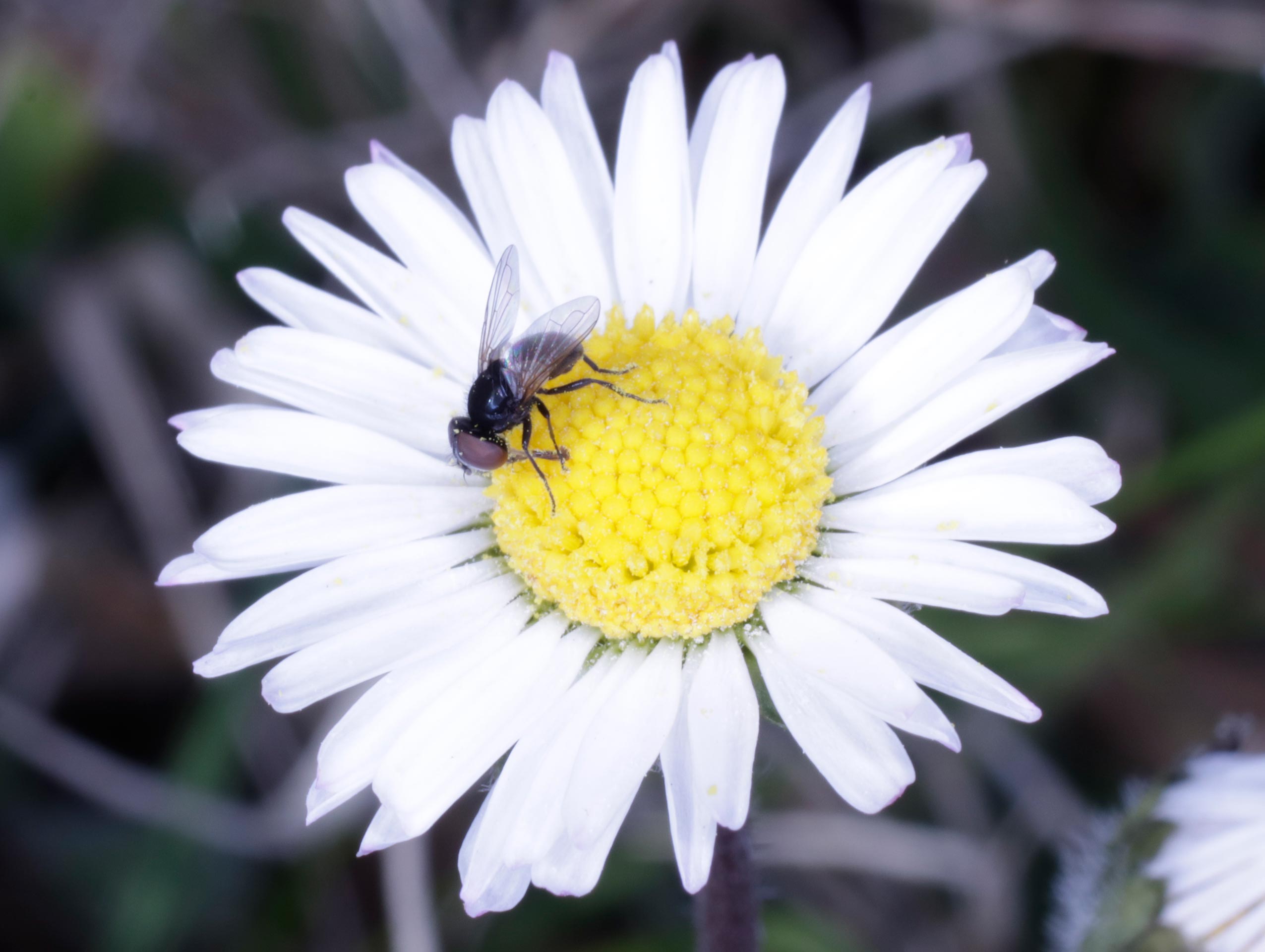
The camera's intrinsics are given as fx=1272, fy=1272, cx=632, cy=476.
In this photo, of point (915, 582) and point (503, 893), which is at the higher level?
point (915, 582)

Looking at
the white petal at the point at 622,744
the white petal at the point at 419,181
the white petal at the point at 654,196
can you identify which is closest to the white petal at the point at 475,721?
the white petal at the point at 622,744

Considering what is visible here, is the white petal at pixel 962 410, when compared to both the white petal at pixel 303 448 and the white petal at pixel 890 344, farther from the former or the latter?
the white petal at pixel 303 448

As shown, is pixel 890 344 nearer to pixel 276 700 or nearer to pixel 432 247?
pixel 432 247

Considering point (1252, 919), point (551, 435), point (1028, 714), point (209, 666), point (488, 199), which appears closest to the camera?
point (1028, 714)

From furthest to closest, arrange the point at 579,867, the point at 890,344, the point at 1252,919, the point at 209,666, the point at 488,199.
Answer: the point at 488,199
the point at 890,344
the point at 1252,919
the point at 209,666
the point at 579,867

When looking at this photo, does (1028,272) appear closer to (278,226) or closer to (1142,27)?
(1142,27)

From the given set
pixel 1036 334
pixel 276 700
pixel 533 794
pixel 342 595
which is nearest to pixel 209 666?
pixel 276 700

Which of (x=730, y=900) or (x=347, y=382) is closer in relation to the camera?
(x=730, y=900)
